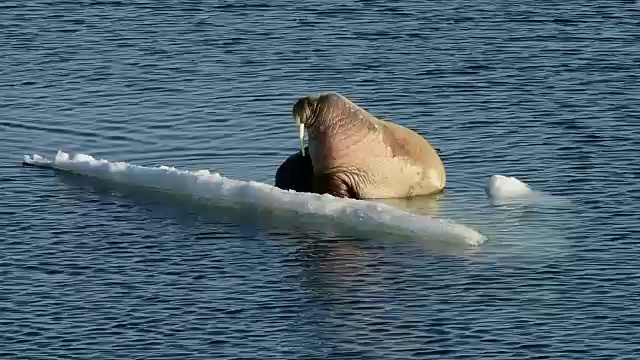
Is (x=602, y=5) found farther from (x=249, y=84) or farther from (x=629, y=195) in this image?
Result: (x=629, y=195)

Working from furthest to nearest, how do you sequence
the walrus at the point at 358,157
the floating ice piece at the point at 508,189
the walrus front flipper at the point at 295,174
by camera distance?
1. the walrus front flipper at the point at 295,174
2. the walrus at the point at 358,157
3. the floating ice piece at the point at 508,189

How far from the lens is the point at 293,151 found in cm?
2081

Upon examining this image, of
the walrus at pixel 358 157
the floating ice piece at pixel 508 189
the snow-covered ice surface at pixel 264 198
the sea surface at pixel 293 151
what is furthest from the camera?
the walrus at pixel 358 157

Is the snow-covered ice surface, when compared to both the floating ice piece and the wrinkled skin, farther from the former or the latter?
the floating ice piece

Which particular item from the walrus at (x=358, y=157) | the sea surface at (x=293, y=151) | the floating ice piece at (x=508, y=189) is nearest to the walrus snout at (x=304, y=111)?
the walrus at (x=358, y=157)

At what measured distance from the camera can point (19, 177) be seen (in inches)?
786

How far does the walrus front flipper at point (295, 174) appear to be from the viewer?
19.1m

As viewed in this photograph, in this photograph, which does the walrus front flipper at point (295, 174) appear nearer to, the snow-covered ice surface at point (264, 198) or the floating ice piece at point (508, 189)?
the snow-covered ice surface at point (264, 198)

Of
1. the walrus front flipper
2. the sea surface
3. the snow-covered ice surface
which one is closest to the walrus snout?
the walrus front flipper

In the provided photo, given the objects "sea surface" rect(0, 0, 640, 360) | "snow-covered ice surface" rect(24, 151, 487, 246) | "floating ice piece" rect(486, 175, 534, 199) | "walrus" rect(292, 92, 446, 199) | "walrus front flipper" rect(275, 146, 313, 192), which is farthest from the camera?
"walrus front flipper" rect(275, 146, 313, 192)

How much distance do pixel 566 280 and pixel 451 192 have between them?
3.47m

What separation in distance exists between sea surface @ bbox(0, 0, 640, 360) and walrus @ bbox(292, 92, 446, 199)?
0.39 metres

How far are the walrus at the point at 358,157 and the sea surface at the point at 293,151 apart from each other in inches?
15.3

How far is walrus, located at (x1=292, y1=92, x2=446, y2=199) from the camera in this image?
19.0 metres
